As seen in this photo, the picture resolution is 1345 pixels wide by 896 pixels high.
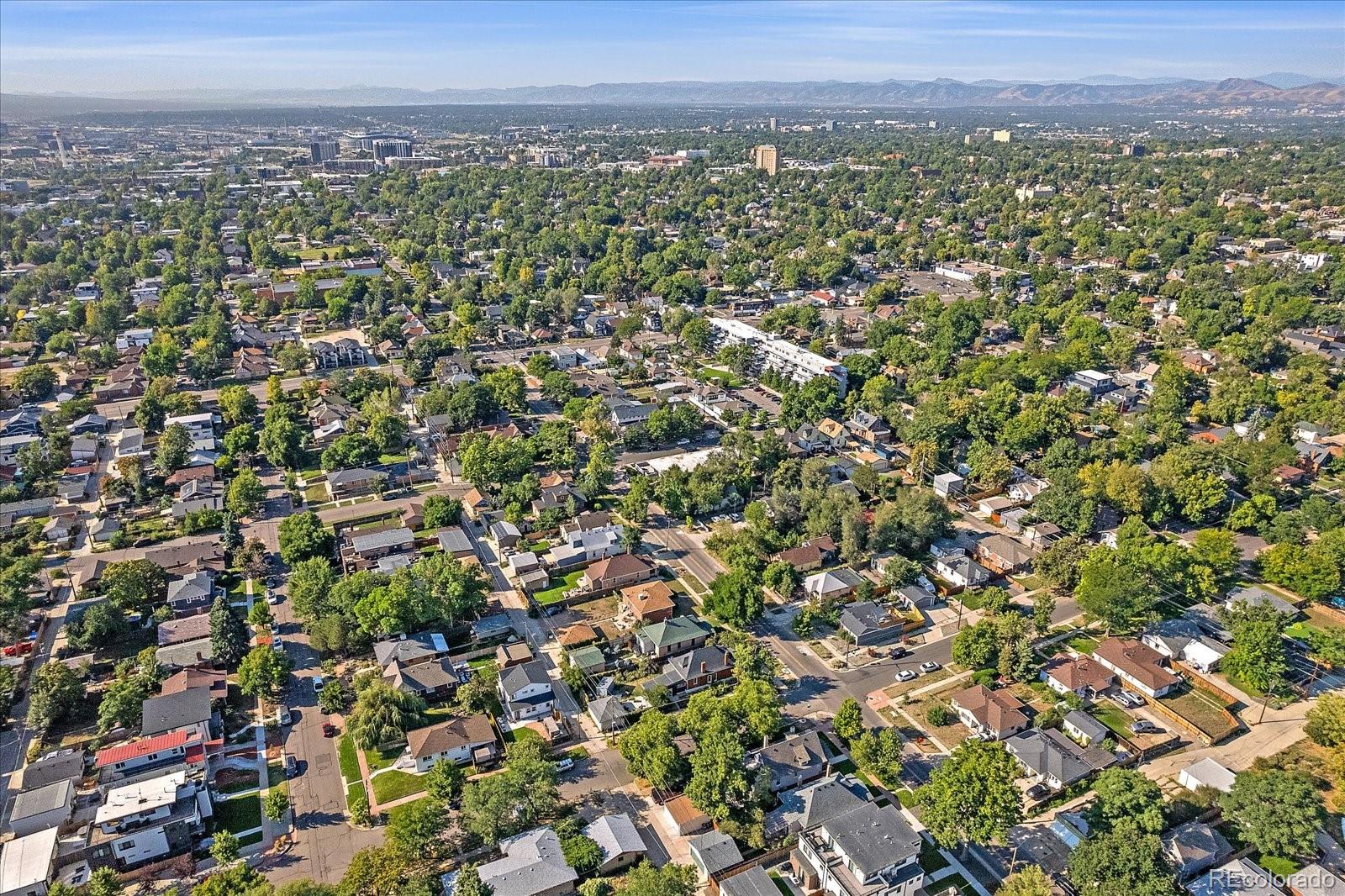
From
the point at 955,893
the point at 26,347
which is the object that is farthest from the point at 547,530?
the point at 26,347

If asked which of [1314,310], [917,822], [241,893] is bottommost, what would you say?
[917,822]

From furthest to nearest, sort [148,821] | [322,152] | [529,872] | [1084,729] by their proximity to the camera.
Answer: [322,152] → [1084,729] → [148,821] → [529,872]

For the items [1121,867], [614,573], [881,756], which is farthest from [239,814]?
[1121,867]

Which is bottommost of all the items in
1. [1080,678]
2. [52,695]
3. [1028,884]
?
[1080,678]

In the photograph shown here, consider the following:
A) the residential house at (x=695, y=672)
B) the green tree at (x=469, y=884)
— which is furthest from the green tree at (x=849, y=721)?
the green tree at (x=469, y=884)

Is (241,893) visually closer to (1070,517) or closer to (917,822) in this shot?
(917,822)

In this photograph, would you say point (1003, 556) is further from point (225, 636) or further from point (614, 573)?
point (225, 636)

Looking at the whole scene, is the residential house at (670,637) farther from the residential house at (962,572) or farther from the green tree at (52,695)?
the green tree at (52,695)
